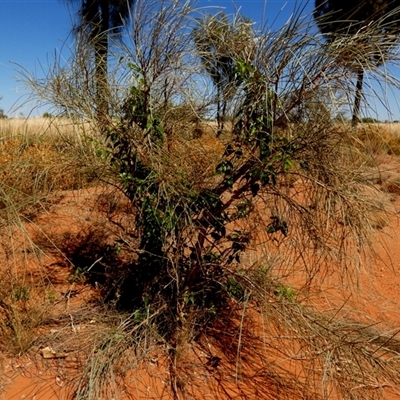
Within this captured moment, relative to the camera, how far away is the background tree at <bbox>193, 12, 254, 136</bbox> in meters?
2.19

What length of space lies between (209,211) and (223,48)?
962mm

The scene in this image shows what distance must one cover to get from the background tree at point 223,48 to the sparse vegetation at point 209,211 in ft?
0.05

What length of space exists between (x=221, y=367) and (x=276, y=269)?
3.81 ft

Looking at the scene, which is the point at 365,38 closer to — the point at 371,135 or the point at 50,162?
the point at 371,135

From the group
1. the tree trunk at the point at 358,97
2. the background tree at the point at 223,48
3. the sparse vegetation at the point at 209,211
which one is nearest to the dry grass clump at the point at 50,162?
the sparse vegetation at the point at 209,211

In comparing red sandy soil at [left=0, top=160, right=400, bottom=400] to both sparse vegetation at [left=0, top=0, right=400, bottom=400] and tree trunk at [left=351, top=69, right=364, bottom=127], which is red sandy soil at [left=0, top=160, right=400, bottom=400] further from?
tree trunk at [left=351, top=69, right=364, bottom=127]

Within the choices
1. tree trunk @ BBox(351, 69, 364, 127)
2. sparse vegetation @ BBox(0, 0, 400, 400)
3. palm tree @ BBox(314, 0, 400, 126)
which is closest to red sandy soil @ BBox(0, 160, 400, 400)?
sparse vegetation @ BBox(0, 0, 400, 400)

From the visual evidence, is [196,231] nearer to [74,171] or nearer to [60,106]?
[74,171]

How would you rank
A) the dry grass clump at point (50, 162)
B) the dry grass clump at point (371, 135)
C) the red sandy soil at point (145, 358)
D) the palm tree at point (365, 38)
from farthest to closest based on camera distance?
the dry grass clump at point (50, 162) < the red sandy soil at point (145, 358) < the dry grass clump at point (371, 135) < the palm tree at point (365, 38)

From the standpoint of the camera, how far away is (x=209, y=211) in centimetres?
237

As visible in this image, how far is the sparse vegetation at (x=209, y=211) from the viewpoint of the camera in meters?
2.03

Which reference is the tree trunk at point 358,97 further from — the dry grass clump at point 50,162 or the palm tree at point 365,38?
the dry grass clump at point 50,162

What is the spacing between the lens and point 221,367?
2.34 metres

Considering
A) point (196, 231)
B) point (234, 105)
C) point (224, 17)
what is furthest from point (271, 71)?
point (196, 231)
